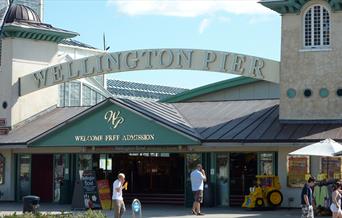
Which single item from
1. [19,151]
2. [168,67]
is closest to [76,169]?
[19,151]

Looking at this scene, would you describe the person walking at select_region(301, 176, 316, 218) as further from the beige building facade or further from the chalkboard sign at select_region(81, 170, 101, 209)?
the chalkboard sign at select_region(81, 170, 101, 209)

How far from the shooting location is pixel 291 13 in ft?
99.9

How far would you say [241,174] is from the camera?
105ft

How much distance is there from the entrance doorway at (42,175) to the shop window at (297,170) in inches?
436

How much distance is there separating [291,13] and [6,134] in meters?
13.3

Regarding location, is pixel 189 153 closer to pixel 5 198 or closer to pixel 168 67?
pixel 168 67

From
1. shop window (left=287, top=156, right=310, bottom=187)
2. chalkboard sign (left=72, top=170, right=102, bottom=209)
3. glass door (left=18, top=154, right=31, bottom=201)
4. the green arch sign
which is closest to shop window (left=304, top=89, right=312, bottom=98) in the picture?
the green arch sign

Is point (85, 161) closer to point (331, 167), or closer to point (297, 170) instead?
point (297, 170)

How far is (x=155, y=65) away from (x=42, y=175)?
24.6 ft

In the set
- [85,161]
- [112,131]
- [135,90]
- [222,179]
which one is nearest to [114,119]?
[112,131]

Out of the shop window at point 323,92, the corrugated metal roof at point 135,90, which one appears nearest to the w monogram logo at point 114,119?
the shop window at point 323,92

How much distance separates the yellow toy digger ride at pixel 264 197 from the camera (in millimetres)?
28906

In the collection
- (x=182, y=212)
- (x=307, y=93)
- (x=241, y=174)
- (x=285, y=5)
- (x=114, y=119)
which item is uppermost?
(x=285, y=5)

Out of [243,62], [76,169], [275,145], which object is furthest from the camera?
[76,169]
